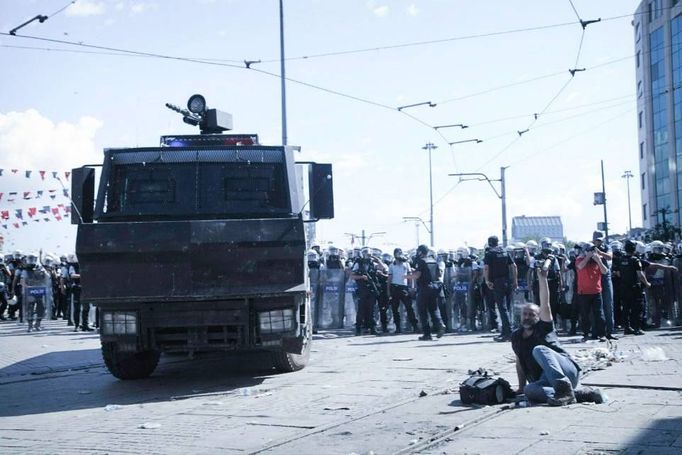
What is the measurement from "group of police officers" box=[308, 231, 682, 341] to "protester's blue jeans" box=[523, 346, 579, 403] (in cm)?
659

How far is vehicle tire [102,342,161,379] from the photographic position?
416 inches

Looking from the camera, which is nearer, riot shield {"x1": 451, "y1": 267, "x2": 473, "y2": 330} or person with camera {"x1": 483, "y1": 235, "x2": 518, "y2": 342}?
person with camera {"x1": 483, "y1": 235, "x2": 518, "y2": 342}

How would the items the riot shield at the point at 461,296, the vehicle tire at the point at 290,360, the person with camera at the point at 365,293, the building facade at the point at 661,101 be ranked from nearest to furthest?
the vehicle tire at the point at 290,360 < the person with camera at the point at 365,293 < the riot shield at the point at 461,296 < the building facade at the point at 661,101

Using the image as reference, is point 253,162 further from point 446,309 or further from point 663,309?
point 663,309

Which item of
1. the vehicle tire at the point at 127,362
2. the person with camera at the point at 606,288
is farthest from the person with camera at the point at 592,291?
the vehicle tire at the point at 127,362

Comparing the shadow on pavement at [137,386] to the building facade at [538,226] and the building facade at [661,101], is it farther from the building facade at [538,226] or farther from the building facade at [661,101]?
the building facade at [538,226]

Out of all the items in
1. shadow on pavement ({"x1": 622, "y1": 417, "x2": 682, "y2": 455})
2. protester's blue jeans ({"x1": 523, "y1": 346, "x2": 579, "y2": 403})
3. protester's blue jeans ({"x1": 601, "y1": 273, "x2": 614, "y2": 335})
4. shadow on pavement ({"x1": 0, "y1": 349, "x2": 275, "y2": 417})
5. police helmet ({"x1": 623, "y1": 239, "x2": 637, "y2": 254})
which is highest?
police helmet ({"x1": 623, "y1": 239, "x2": 637, "y2": 254})

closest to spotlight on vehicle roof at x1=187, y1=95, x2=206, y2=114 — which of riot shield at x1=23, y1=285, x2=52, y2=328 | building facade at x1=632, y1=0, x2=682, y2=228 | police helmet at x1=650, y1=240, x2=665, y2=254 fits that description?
riot shield at x1=23, y1=285, x2=52, y2=328

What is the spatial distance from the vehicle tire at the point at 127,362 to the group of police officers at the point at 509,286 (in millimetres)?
6429

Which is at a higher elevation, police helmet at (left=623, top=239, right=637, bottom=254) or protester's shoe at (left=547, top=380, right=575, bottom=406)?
police helmet at (left=623, top=239, right=637, bottom=254)

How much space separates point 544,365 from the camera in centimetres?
773

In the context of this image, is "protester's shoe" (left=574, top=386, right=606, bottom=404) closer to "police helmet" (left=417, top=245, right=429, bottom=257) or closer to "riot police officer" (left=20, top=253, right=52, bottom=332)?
"police helmet" (left=417, top=245, right=429, bottom=257)

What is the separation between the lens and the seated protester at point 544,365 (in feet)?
25.1

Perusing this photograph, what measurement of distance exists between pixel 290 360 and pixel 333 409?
2.89 metres
